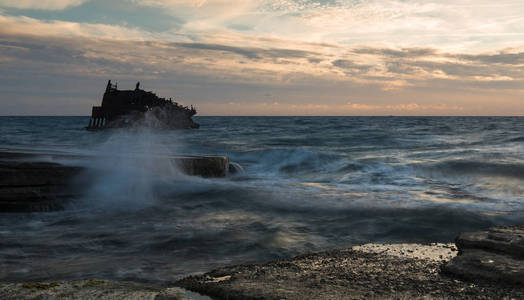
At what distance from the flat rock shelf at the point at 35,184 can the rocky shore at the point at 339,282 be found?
312 cm

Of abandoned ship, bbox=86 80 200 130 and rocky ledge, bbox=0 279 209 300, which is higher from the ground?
abandoned ship, bbox=86 80 200 130

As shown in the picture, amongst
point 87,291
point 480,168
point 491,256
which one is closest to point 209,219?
point 87,291

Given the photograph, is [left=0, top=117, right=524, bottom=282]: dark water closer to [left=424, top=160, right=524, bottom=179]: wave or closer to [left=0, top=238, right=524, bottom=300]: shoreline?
[left=0, top=238, right=524, bottom=300]: shoreline

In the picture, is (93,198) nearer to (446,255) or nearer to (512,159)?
(446,255)

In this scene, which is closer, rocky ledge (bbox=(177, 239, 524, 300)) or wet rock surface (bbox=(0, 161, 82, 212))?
rocky ledge (bbox=(177, 239, 524, 300))

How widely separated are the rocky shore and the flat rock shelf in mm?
3116

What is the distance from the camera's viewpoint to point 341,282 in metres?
A: 2.49

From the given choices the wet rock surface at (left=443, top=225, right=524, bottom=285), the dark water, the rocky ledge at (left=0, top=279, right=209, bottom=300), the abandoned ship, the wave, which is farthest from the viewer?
the abandoned ship

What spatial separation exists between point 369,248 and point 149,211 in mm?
2988

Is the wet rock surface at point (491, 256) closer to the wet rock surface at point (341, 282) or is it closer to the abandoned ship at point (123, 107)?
the wet rock surface at point (341, 282)

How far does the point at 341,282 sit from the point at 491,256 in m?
1.17

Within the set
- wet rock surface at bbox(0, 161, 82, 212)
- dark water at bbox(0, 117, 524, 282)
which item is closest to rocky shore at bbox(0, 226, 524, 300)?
dark water at bbox(0, 117, 524, 282)

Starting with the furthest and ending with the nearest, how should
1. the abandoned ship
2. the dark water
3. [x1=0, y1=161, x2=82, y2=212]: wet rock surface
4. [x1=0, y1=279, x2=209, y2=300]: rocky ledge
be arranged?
1. the abandoned ship
2. [x1=0, y1=161, x2=82, y2=212]: wet rock surface
3. the dark water
4. [x1=0, y1=279, x2=209, y2=300]: rocky ledge

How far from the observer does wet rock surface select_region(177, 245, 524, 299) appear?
2.30m
